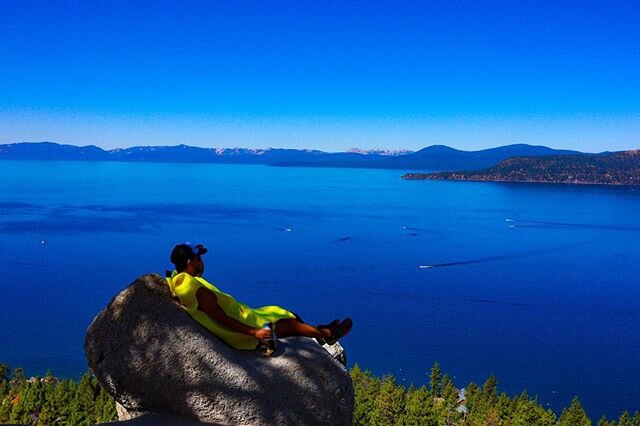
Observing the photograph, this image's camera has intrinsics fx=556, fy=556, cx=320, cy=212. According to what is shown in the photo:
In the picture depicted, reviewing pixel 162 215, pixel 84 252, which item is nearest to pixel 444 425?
pixel 84 252

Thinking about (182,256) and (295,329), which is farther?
(295,329)

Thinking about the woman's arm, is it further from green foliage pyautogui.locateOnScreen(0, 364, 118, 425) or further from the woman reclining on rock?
green foliage pyautogui.locateOnScreen(0, 364, 118, 425)

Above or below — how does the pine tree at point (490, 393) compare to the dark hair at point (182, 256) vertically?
below

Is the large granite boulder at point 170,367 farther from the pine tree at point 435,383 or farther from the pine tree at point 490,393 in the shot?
the pine tree at point 435,383

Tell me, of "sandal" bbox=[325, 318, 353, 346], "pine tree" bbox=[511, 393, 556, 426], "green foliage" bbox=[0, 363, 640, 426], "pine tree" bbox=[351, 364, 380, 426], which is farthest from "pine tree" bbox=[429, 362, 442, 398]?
"sandal" bbox=[325, 318, 353, 346]

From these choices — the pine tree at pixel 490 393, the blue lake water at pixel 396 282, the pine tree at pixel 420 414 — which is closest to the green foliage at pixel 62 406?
the pine tree at pixel 420 414

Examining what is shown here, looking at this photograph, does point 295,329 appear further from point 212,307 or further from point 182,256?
point 182,256

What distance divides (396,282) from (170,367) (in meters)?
72.7

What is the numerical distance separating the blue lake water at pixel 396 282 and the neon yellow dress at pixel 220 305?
48678mm

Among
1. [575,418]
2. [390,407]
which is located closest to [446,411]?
[390,407]

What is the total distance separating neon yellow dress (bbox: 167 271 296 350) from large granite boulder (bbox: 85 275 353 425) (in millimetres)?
66

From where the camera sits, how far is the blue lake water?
54.5m

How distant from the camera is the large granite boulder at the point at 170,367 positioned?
4777 millimetres

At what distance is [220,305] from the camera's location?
500 centimetres
